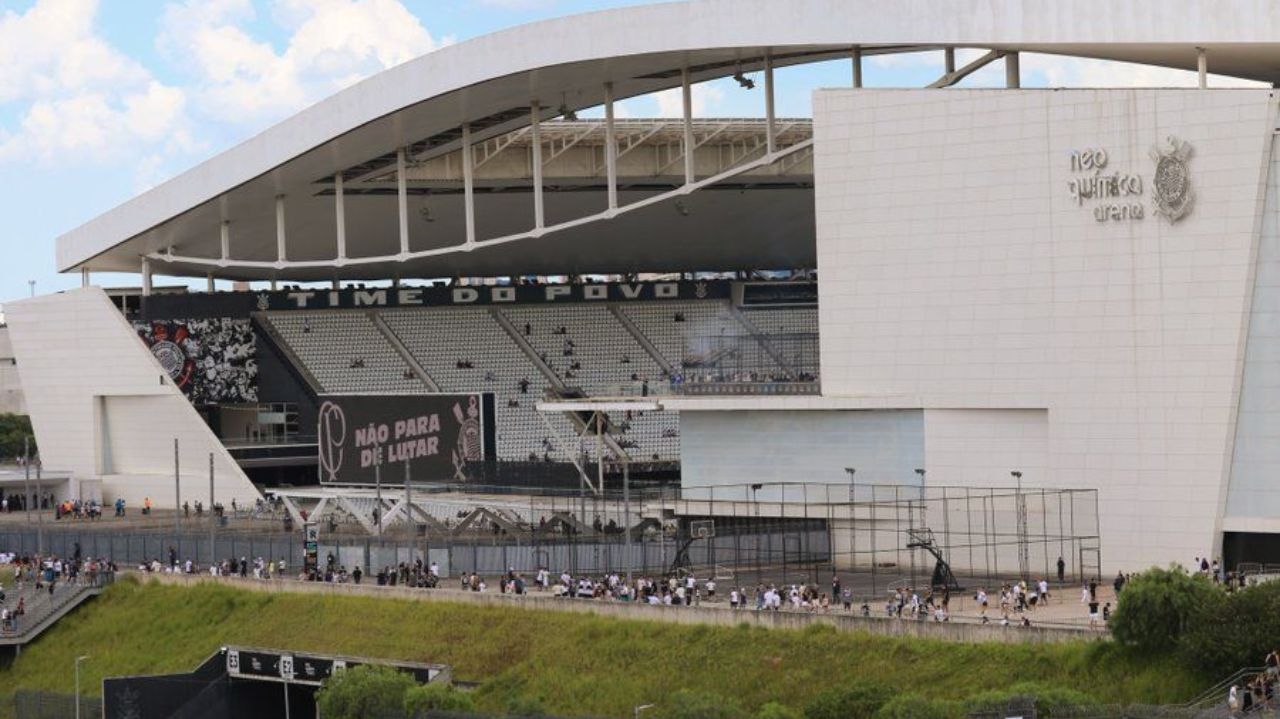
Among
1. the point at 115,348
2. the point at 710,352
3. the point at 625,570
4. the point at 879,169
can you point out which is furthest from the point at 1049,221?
the point at 115,348

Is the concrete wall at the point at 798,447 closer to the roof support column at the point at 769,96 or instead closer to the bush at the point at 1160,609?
the roof support column at the point at 769,96

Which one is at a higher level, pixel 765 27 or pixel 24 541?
pixel 765 27

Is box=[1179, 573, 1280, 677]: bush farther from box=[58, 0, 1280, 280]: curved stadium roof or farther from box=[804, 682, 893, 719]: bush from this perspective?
box=[58, 0, 1280, 280]: curved stadium roof

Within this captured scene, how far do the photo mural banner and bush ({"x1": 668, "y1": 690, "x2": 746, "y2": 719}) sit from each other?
122 ft

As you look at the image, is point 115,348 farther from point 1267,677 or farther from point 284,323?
point 1267,677

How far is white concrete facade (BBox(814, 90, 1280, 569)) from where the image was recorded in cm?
4878

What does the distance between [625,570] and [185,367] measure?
24.0m

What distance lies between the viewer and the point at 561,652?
151 ft

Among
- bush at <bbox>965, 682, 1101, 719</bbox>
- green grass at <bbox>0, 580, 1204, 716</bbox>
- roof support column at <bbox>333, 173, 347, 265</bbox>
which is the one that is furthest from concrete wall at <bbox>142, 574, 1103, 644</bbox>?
roof support column at <bbox>333, 173, 347, 265</bbox>

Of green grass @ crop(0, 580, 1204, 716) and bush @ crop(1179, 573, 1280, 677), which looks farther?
green grass @ crop(0, 580, 1204, 716)

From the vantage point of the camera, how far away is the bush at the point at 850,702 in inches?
1502

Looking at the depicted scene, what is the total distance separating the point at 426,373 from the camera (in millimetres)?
74438

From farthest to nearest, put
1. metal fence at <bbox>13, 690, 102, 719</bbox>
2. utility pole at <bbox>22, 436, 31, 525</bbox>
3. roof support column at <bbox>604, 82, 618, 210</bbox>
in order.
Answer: utility pole at <bbox>22, 436, 31, 525</bbox>
roof support column at <bbox>604, 82, 618, 210</bbox>
metal fence at <bbox>13, 690, 102, 719</bbox>

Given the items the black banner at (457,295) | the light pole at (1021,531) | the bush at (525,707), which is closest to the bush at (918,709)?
the bush at (525,707)
